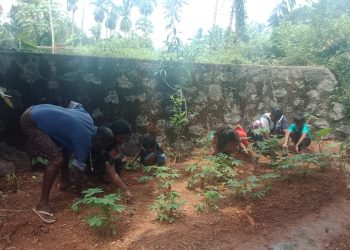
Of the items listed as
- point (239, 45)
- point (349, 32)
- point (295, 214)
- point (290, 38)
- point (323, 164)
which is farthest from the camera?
point (239, 45)

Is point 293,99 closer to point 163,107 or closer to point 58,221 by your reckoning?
point 163,107

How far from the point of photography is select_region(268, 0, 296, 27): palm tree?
24.6 metres

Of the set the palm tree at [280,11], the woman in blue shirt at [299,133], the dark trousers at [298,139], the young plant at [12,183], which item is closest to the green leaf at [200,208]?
the young plant at [12,183]

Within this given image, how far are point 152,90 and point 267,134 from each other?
7.17 feet

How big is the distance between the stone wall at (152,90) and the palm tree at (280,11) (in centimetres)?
1808

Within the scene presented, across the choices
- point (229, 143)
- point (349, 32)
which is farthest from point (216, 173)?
point (349, 32)

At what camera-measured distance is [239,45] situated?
10.6m

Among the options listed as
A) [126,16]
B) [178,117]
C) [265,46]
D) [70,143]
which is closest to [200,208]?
[70,143]

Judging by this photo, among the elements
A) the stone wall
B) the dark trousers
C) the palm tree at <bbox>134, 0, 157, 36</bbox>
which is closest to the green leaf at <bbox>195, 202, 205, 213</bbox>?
the stone wall

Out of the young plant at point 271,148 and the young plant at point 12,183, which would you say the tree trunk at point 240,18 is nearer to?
the young plant at point 271,148

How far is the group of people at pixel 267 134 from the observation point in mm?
5020

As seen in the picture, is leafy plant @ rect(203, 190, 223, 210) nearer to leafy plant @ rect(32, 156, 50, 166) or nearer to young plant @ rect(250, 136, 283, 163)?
young plant @ rect(250, 136, 283, 163)

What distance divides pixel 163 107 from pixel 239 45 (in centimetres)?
558

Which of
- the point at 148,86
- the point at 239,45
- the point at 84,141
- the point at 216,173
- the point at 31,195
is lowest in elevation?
the point at 31,195
